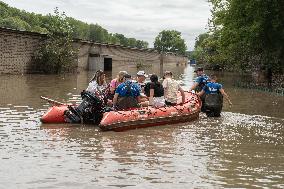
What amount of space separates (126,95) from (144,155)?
4362mm

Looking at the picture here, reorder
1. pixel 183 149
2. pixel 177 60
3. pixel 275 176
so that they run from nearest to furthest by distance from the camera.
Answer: pixel 275 176, pixel 183 149, pixel 177 60

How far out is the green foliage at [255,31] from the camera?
31516 mm

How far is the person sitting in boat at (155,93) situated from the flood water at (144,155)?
1275 mm

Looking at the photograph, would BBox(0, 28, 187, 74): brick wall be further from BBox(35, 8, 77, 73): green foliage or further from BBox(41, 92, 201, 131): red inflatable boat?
BBox(41, 92, 201, 131): red inflatable boat

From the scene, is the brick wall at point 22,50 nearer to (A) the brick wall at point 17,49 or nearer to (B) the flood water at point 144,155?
(A) the brick wall at point 17,49

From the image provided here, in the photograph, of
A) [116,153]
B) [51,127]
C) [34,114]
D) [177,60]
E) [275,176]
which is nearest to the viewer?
[275,176]

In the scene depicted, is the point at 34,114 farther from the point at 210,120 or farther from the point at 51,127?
the point at 210,120

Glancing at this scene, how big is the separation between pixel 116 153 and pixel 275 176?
10.9 ft

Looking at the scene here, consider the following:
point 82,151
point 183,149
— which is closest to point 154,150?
point 183,149

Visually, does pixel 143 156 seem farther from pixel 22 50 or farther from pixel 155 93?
pixel 22 50

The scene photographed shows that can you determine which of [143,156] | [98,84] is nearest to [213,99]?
[98,84]

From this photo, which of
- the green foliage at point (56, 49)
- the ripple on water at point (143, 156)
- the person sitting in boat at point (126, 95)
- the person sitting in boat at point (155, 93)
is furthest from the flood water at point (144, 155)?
the green foliage at point (56, 49)

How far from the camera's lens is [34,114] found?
15.7m

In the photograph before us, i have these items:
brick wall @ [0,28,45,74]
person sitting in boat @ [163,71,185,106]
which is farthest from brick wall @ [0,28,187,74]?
person sitting in boat @ [163,71,185,106]
